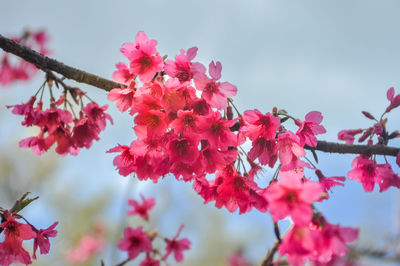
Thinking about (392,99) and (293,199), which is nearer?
(293,199)

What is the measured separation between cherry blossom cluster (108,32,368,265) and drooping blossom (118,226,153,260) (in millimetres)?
805

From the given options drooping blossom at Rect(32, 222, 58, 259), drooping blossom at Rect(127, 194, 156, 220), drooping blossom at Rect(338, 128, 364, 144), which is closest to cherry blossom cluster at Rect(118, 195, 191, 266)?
drooping blossom at Rect(127, 194, 156, 220)

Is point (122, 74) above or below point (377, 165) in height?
above

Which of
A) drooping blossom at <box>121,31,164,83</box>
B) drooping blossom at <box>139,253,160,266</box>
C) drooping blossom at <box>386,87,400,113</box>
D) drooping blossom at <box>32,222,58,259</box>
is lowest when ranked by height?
drooping blossom at <box>139,253,160,266</box>

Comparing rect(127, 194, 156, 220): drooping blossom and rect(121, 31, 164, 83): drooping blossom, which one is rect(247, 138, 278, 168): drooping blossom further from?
rect(127, 194, 156, 220): drooping blossom

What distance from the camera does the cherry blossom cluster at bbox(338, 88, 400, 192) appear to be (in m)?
1.61

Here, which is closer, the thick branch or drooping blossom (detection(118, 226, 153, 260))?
the thick branch

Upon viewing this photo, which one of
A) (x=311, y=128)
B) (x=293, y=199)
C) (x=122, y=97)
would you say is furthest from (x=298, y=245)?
(x=122, y=97)

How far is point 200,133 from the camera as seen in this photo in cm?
130

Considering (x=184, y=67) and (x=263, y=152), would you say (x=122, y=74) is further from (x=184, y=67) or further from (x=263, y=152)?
(x=263, y=152)

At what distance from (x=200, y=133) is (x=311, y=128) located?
0.55 metres

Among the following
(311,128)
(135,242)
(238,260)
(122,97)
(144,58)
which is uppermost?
(144,58)

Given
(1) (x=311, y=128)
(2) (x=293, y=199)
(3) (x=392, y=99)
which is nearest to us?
(2) (x=293, y=199)

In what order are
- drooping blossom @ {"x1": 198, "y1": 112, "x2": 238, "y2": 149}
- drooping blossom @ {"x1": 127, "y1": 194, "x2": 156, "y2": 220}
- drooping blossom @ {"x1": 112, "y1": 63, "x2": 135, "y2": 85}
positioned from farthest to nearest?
1. drooping blossom @ {"x1": 127, "y1": 194, "x2": 156, "y2": 220}
2. drooping blossom @ {"x1": 112, "y1": 63, "x2": 135, "y2": 85}
3. drooping blossom @ {"x1": 198, "y1": 112, "x2": 238, "y2": 149}
